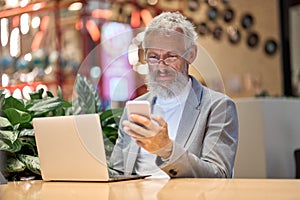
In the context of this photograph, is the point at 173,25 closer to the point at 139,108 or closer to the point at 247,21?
the point at 139,108

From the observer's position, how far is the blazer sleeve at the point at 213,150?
1041 millimetres

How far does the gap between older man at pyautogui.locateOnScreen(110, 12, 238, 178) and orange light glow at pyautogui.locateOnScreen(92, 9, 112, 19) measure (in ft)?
10.7

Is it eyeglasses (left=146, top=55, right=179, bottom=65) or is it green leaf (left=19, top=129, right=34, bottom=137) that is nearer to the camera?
eyeglasses (left=146, top=55, right=179, bottom=65)

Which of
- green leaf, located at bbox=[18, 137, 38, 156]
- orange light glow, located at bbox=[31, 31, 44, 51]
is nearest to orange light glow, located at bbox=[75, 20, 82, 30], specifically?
orange light glow, located at bbox=[31, 31, 44, 51]

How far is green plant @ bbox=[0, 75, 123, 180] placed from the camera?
1079 mm

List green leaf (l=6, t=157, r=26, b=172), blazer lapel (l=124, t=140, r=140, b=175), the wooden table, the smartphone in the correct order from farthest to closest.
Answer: green leaf (l=6, t=157, r=26, b=172) → blazer lapel (l=124, t=140, r=140, b=175) → the smartphone → the wooden table

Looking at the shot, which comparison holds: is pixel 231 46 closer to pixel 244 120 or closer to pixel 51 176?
pixel 244 120

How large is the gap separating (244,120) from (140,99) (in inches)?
106

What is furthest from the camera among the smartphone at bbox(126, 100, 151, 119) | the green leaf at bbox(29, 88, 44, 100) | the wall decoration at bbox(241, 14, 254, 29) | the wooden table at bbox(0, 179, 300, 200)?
the wall decoration at bbox(241, 14, 254, 29)

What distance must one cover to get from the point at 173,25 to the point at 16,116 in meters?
0.40

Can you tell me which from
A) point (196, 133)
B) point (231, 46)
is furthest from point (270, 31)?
point (196, 133)

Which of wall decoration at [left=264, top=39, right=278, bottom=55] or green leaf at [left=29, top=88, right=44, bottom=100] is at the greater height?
green leaf at [left=29, top=88, right=44, bottom=100]

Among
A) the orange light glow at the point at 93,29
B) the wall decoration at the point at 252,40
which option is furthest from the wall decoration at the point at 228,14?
the orange light glow at the point at 93,29

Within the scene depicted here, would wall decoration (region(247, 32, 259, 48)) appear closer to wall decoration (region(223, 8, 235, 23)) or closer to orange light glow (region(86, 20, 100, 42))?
wall decoration (region(223, 8, 235, 23))
